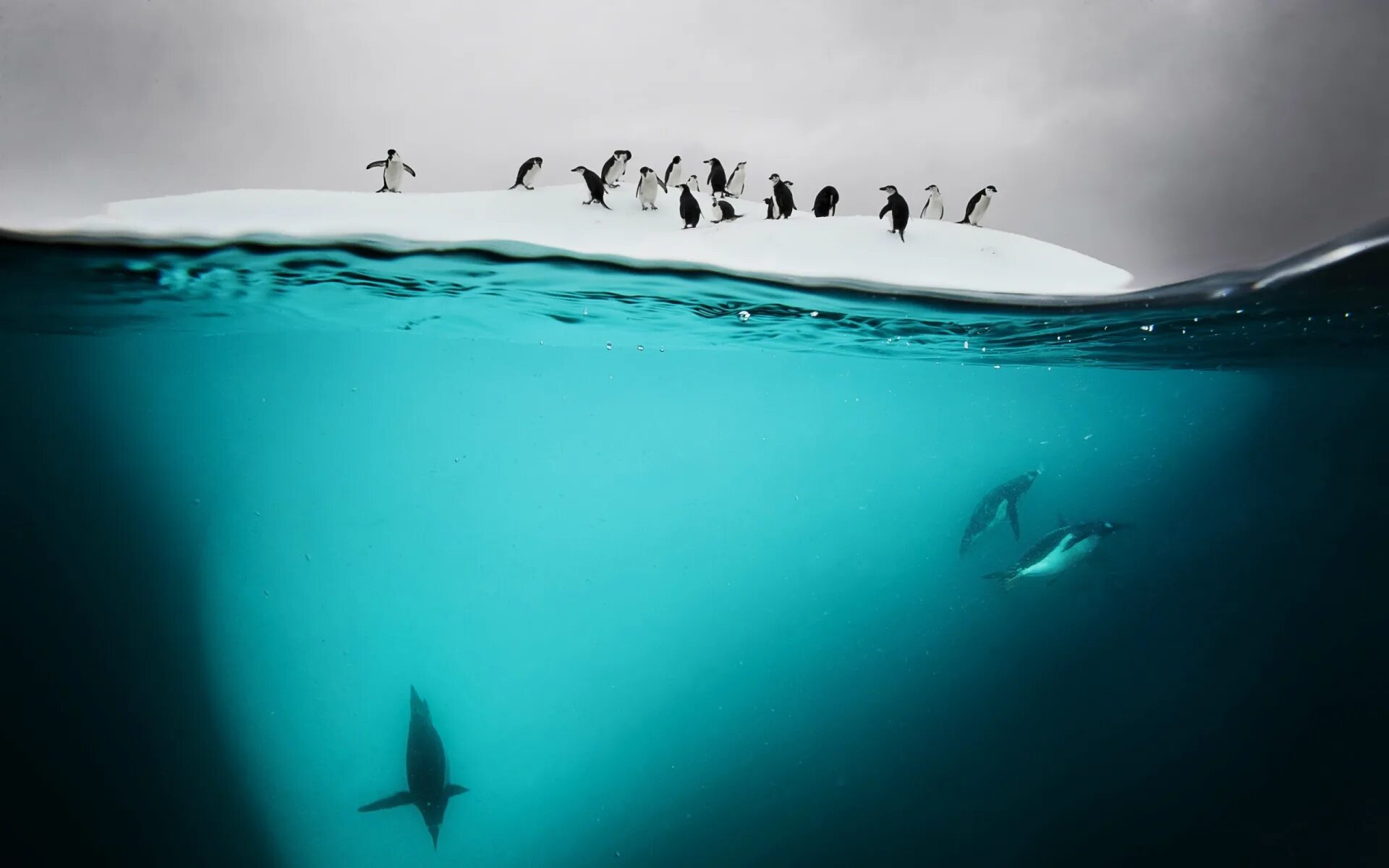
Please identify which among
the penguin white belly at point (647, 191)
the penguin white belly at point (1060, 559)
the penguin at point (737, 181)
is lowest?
the penguin white belly at point (1060, 559)

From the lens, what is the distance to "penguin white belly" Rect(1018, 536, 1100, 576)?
798 cm

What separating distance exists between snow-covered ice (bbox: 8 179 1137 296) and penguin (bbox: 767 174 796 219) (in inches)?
3.4

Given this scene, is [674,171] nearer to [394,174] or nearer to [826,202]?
[826,202]

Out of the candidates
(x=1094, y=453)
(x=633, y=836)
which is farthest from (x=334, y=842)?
(x=1094, y=453)

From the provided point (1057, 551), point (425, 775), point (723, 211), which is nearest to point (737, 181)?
point (723, 211)

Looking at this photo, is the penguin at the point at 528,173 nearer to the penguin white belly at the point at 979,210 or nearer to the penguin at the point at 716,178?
the penguin at the point at 716,178

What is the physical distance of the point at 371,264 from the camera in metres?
6.31

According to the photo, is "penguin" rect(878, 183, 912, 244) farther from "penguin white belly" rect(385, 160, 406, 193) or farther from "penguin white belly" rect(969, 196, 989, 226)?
"penguin white belly" rect(385, 160, 406, 193)

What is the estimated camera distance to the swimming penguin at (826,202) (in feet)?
14.3

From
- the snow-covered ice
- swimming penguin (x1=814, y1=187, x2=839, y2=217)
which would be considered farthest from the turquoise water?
swimming penguin (x1=814, y1=187, x2=839, y2=217)

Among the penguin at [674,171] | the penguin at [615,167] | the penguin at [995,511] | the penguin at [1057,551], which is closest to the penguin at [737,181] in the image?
the penguin at [674,171]

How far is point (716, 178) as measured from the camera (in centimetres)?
446

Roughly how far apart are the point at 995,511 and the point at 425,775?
794 cm

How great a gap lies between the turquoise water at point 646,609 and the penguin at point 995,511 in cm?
217
